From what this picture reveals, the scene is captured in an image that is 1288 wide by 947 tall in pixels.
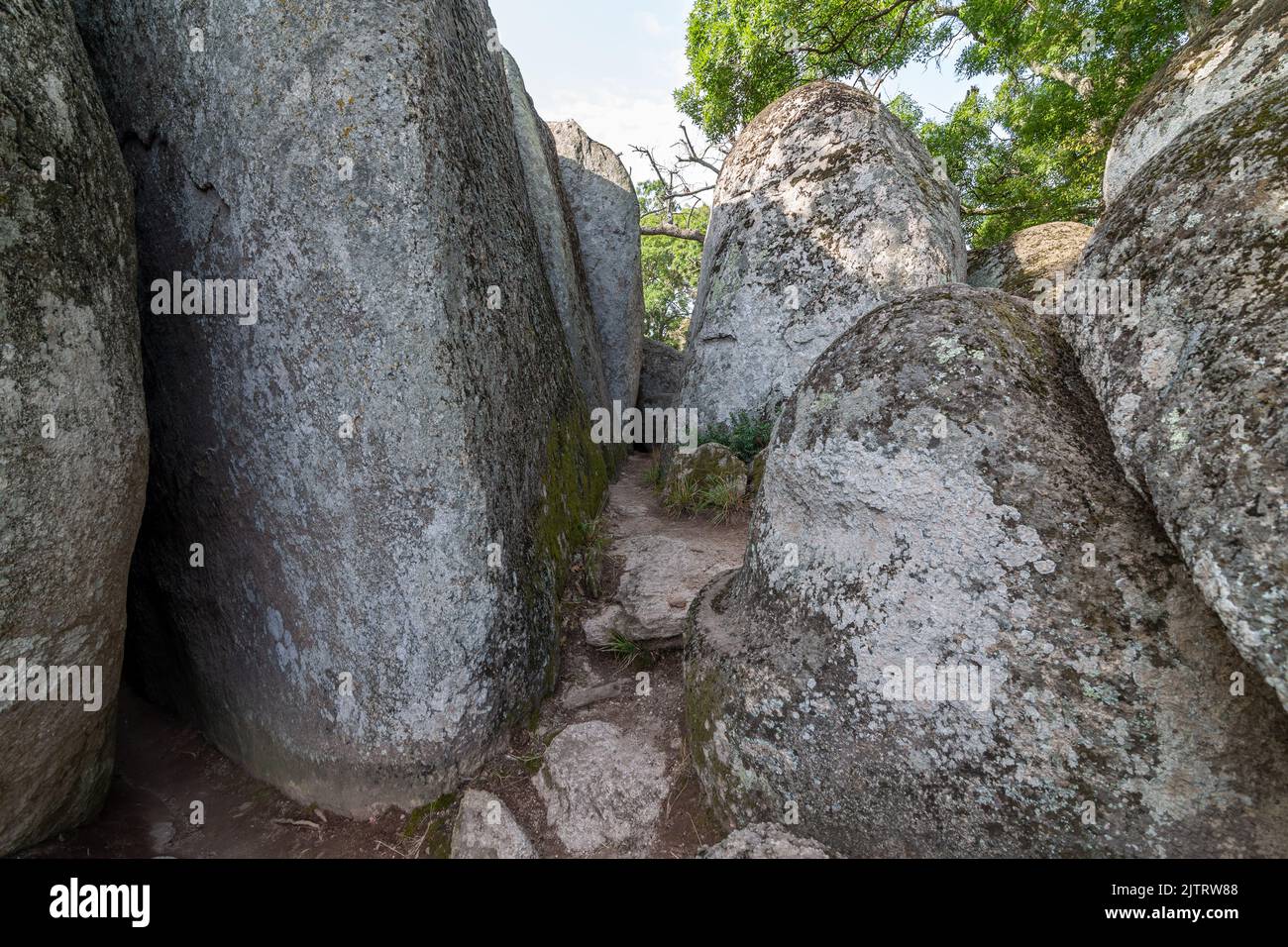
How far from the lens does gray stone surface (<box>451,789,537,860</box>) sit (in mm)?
3221

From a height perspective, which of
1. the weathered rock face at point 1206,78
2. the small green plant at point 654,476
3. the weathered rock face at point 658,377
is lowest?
the small green plant at point 654,476

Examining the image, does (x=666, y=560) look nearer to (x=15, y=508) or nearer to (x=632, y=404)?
(x=15, y=508)

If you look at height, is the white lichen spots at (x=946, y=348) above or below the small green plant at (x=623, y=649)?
above

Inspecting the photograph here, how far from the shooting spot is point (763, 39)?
1145 centimetres

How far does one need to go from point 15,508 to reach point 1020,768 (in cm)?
366

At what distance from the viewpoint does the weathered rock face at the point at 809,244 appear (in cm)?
632

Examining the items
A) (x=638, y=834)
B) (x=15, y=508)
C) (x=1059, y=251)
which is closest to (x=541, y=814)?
(x=638, y=834)

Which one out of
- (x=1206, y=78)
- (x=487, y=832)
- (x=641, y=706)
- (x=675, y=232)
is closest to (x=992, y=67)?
(x=675, y=232)

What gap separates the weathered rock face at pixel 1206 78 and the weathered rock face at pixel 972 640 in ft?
4.21

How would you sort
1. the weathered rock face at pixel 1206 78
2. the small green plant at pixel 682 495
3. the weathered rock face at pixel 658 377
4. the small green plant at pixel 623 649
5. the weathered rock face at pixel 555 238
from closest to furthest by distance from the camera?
1. the weathered rock face at pixel 1206 78
2. the small green plant at pixel 623 649
3. the small green plant at pixel 682 495
4. the weathered rock face at pixel 555 238
5. the weathered rock face at pixel 658 377

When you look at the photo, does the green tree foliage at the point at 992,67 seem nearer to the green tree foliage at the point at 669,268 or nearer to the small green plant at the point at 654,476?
the green tree foliage at the point at 669,268

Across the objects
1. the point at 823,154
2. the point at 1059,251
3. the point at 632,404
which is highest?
the point at 823,154

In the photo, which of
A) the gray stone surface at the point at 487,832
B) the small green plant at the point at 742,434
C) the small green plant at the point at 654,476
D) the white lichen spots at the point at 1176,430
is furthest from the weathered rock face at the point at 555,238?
the white lichen spots at the point at 1176,430

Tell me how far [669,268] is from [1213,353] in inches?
701
